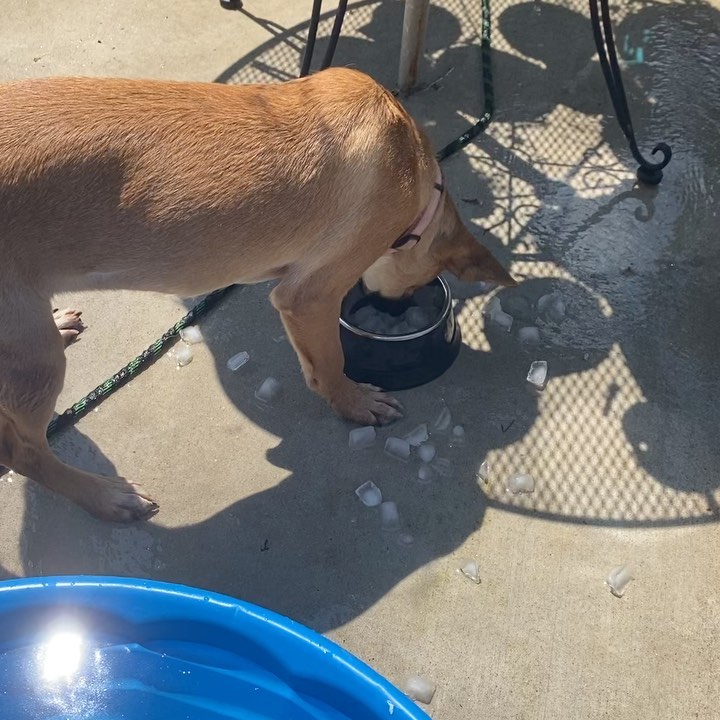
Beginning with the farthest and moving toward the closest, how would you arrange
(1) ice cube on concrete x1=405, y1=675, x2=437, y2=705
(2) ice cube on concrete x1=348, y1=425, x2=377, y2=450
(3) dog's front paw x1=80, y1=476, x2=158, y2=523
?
(2) ice cube on concrete x1=348, y1=425, x2=377, y2=450 < (3) dog's front paw x1=80, y1=476, x2=158, y2=523 < (1) ice cube on concrete x1=405, y1=675, x2=437, y2=705

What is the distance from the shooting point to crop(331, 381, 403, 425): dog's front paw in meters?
3.30

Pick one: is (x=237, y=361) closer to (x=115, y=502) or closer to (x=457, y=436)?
(x=115, y=502)

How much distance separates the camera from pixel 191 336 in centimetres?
363

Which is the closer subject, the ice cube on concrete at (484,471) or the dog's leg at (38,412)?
the dog's leg at (38,412)

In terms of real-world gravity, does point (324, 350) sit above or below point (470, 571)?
above

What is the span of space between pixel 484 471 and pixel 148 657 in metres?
1.48

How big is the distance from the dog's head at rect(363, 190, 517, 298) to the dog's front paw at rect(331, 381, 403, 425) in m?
0.47

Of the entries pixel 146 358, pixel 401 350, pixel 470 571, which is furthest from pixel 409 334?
pixel 146 358

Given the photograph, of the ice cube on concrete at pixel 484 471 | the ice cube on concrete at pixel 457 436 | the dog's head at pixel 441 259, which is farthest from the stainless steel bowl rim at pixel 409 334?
the ice cube on concrete at pixel 484 471

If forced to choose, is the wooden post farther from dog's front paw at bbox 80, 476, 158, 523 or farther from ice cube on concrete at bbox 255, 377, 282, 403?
dog's front paw at bbox 80, 476, 158, 523

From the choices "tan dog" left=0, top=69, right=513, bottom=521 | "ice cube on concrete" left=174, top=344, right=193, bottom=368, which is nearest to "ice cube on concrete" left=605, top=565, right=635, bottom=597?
"tan dog" left=0, top=69, right=513, bottom=521

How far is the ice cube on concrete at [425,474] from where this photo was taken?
3184mm

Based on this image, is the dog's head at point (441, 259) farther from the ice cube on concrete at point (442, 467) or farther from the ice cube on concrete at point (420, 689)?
the ice cube on concrete at point (420, 689)

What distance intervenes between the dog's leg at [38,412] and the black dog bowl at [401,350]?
1048 millimetres
